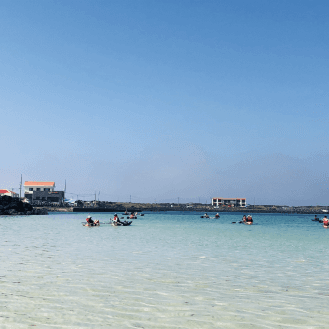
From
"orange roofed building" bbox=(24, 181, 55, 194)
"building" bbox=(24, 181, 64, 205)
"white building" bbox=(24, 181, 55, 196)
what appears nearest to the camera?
"building" bbox=(24, 181, 64, 205)

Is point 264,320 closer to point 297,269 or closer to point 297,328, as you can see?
point 297,328

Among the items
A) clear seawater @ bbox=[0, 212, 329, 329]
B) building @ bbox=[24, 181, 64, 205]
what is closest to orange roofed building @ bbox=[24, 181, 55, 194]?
building @ bbox=[24, 181, 64, 205]

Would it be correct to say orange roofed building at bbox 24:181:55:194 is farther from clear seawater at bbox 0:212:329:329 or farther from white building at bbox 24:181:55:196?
clear seawater at bbox 0:212:329:329

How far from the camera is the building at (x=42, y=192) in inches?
6319

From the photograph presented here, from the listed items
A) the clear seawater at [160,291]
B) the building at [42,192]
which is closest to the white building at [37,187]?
the building at [42,192]

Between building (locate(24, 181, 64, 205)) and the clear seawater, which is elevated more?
building (locate(24, 181, 64, 205))

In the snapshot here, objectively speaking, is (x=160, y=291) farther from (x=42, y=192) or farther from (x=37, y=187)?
(x=37, y=187)

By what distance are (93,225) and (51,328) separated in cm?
4524

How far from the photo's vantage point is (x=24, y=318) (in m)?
8.70

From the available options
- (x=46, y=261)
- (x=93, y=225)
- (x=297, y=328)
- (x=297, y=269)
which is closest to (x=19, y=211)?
(x=93, y=225)

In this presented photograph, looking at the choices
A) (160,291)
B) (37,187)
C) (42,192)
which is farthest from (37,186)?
(160,291)

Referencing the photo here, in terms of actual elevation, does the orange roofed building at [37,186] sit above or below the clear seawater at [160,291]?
above

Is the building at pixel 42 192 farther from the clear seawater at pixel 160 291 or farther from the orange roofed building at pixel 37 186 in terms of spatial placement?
the clear seawater at pixel 160 291

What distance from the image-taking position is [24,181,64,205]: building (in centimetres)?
16050
